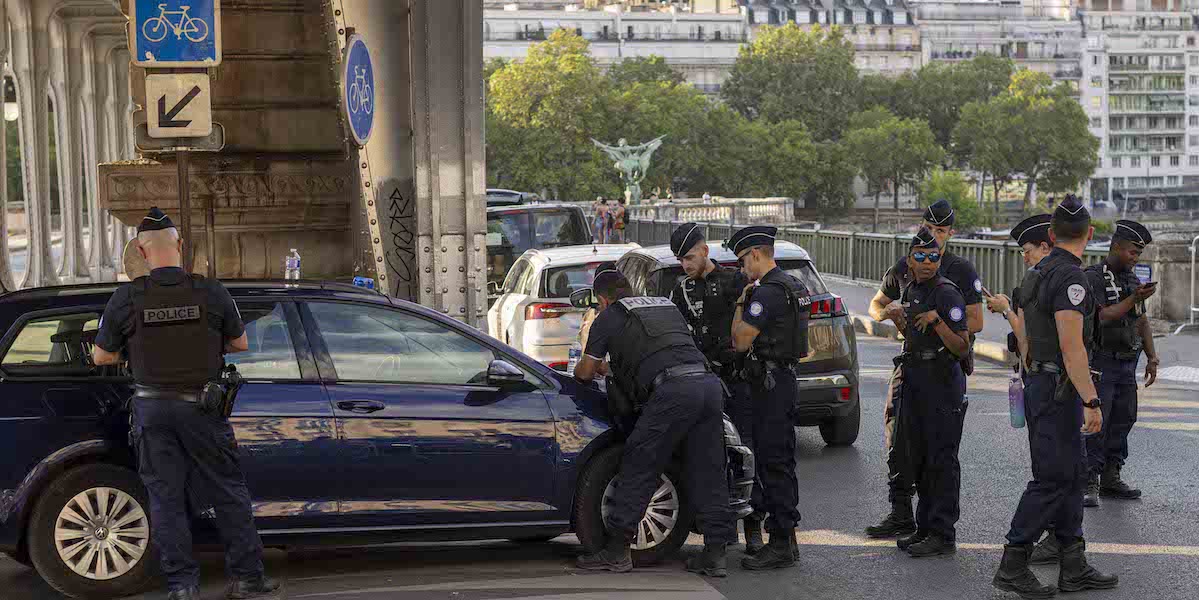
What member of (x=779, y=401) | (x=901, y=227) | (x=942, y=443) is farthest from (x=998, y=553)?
(x=901, y=227)

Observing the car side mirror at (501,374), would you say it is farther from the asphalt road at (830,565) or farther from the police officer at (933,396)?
the police officer at (933,396)

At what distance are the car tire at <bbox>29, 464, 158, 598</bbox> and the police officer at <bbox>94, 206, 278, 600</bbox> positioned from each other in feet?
1.34

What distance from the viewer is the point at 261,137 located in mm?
20266

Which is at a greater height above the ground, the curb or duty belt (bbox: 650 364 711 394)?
duty belt (bbox: 650 364 711 394)

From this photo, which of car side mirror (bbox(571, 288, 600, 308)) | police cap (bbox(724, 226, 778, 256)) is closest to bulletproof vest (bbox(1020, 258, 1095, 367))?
police cap (bbox(724, 226, 778, 256))

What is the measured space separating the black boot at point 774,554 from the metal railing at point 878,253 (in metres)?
13.8

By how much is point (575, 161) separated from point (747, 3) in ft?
224

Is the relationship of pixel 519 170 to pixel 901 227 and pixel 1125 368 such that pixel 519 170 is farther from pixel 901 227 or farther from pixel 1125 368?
pixel 1125 368

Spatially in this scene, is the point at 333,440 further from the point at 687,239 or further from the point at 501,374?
the point at 687,239

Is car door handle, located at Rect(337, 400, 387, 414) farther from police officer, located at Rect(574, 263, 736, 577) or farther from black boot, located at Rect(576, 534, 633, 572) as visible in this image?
black boot, located at Rect(576, 534, 633, 572)

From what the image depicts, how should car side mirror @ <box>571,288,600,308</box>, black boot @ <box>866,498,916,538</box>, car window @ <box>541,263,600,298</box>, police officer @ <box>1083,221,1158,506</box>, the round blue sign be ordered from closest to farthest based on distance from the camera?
1. black boot @ <box>866,498,916,538</box>
2. car side mirror @ <box>571,288,600,308</box>
3. police officer @ <box>1083,221,1158,506</box>
4. the round blue sign
5. car window @ <box>541,263,600,298</box>

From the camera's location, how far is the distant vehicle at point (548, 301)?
14016mm

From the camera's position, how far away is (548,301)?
1410 centimetres

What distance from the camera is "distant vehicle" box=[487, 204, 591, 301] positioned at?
2105 centimetres
